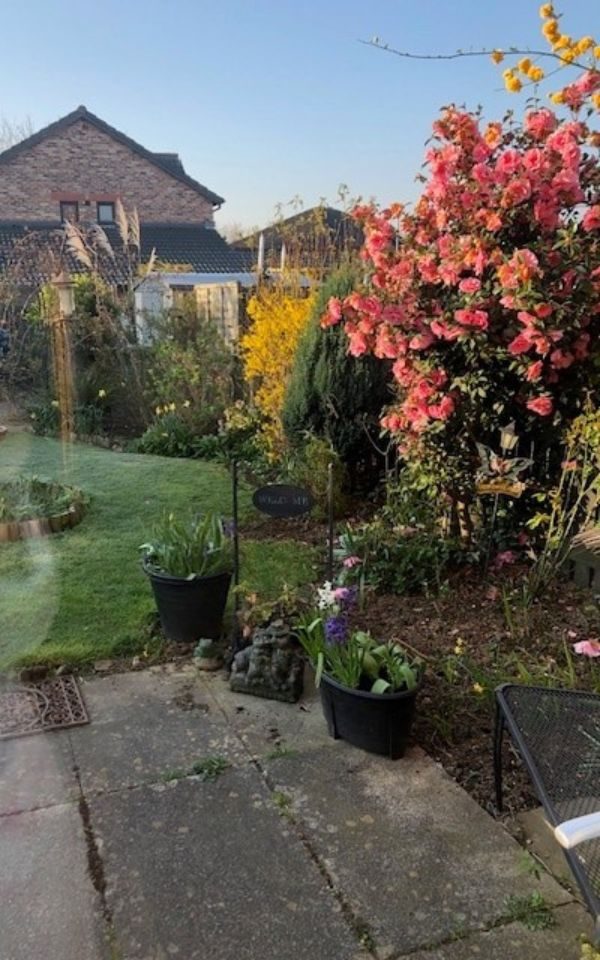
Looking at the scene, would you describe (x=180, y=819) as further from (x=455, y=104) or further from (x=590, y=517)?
(x=455, y=104)

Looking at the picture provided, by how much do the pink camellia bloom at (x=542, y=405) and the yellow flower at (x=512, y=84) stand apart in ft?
4.45

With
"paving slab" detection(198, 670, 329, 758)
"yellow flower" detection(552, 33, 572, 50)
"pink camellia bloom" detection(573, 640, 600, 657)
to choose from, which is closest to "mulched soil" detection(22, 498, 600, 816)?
"pink camellia bloom" detection(573, 640, 600, 657)

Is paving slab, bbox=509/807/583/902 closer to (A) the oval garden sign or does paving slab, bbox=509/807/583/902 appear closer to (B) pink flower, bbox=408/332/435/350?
(A) the oval garden sign

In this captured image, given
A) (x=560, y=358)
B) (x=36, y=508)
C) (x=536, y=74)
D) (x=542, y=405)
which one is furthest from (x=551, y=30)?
(x=36, y=508)

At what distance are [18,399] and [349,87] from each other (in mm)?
5891

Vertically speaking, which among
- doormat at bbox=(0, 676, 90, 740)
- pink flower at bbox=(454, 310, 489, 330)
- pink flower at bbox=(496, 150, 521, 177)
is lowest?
doormat at bbox=(0, 676, 90, 740)

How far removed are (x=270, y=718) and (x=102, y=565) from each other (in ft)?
5.99

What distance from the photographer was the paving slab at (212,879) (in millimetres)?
1527

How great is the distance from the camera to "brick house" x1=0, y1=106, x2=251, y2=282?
28.3 feet

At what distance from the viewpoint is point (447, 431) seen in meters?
3.70

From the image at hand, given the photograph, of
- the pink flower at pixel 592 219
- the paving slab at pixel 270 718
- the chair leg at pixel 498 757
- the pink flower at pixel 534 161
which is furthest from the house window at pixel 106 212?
the chair leg at pixel 498 757

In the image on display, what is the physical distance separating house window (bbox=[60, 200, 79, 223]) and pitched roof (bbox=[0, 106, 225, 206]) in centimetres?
86

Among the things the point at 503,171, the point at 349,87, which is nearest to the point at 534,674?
the point at 503,171

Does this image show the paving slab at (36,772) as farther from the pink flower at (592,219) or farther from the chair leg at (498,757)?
the pink flower at (592,219)
